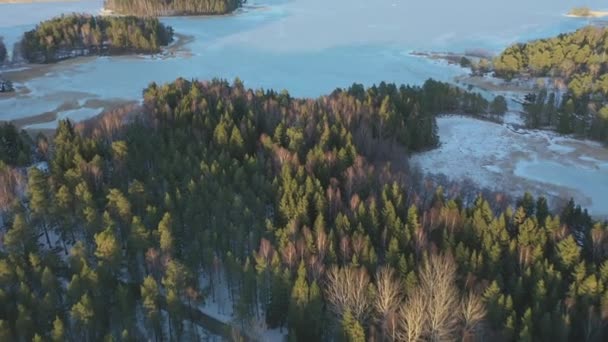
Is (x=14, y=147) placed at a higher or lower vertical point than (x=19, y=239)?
higher

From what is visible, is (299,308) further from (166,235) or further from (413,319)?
(166,235)

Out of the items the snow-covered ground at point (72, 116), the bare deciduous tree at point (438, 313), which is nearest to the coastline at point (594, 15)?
the snow-covered ground at point (72, 116)

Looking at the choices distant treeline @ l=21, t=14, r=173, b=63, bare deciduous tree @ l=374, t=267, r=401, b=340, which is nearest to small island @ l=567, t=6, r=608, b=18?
distant treeline @ l=21, t=14, r=173, b=63

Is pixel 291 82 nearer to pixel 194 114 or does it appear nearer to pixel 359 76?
pixel 359 76

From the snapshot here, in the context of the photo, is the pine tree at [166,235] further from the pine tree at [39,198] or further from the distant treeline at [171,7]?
the distant treeline at [171,7]

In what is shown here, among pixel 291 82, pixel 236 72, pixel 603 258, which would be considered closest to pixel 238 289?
pixel 603 258

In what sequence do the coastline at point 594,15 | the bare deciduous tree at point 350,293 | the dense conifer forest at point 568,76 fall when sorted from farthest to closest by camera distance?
the coastline at point 594,15 → the dense conifer forest at point 568,76 → the bare deciduous tree at point 350,293

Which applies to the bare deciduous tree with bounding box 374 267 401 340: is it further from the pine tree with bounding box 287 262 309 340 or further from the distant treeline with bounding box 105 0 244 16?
the distant treeline with bounding box 105 0 244 16

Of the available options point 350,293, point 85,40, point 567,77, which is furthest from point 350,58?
point 350,293
